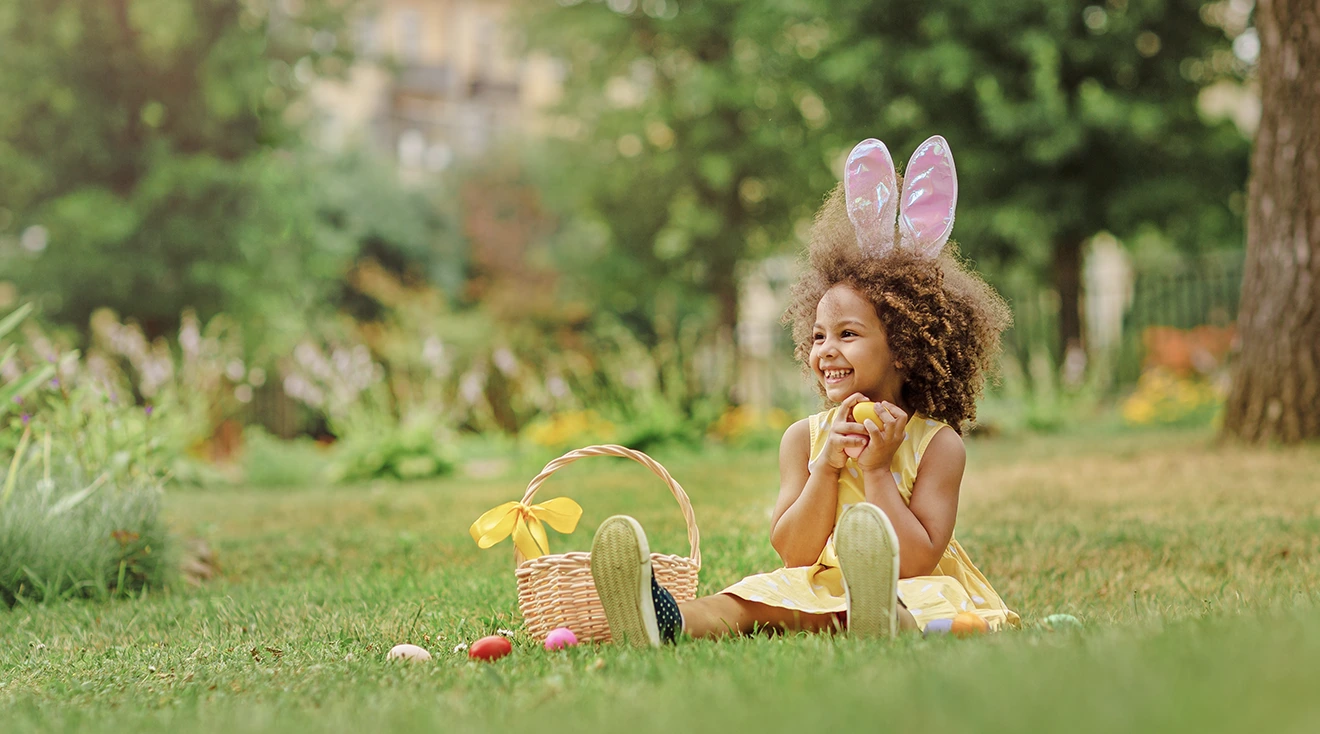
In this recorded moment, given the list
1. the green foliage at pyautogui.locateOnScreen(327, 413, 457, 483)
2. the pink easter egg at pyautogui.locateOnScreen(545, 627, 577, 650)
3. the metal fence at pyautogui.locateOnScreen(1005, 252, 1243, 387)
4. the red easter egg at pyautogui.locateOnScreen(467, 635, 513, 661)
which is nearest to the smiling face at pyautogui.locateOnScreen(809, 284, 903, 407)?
the pink easter egg at pyautogui.locateOnScreen(545, 627, 577, 650)

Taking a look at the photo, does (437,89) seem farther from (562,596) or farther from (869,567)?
(869,567)

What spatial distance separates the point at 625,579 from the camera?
8.56 ft

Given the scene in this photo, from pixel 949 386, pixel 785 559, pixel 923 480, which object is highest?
pixel 949 386

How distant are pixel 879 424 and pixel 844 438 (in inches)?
3.5

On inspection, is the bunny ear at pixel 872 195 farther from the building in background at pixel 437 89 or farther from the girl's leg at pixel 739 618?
the building in background at pixel 437 89

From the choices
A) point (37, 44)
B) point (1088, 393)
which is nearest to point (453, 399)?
point (37, 44)

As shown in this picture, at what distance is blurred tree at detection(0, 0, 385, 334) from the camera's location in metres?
11.1

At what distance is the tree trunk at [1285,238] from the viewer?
6414 mm

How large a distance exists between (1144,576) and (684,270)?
1074 cm

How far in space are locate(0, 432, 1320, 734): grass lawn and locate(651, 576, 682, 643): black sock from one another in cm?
14

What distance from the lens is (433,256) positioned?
2339 cm

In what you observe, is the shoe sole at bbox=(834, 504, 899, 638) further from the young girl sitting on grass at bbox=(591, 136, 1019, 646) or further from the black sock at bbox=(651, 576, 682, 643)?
the black sock at bbox=(651, 576, 682, 643)

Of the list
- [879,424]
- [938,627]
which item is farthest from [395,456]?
[938,627]

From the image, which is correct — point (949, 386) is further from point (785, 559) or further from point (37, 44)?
point (37, 44)
